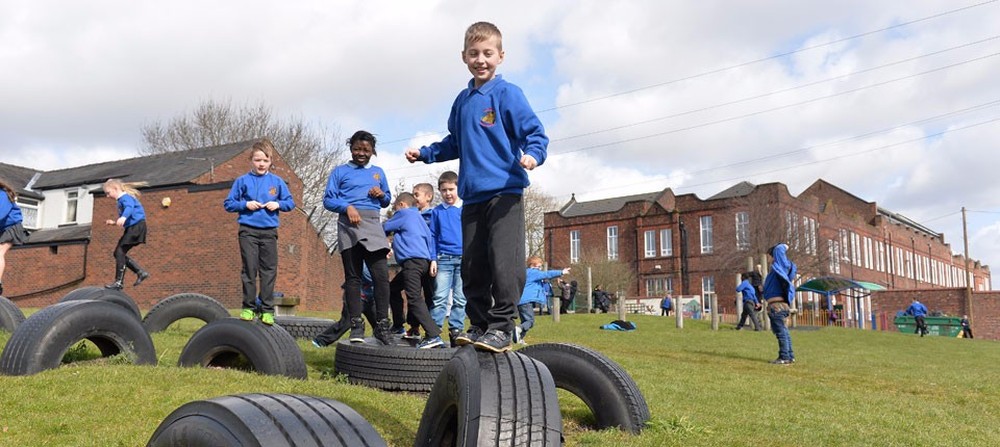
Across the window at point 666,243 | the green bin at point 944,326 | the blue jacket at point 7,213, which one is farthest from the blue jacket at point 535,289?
the window at point 666,243

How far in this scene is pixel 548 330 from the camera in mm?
18188

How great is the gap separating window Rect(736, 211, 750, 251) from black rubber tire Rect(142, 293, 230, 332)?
40.9 meters

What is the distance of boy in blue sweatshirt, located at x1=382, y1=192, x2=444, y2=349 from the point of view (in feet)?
23.7

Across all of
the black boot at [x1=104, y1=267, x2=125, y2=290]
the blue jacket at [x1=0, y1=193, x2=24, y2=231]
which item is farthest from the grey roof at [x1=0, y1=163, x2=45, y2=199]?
the blue jacket at [x1=0, y1=193, x2=24, y2=231]

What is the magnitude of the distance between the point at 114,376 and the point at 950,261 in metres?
98.3

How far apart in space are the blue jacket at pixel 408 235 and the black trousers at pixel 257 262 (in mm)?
1185

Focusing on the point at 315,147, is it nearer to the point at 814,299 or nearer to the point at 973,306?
the point at 814,299

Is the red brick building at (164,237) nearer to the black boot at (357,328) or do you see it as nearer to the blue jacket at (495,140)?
the black boot at (357,328)

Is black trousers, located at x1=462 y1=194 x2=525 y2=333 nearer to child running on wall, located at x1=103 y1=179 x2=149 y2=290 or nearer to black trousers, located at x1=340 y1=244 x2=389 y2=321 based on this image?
black trousers, located at x1=340 y1=244 x2=389 y2=321

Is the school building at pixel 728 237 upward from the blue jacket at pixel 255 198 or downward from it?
upward

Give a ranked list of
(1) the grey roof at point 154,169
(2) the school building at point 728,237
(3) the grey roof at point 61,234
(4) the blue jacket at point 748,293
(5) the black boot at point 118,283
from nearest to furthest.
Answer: (5) the black boot at point 118,283
(4) the blue jacket at point 748,293
(1) the grey roof at point 154,169
(3) the grey roof at point 61,234
(2) the school building at point 728,237

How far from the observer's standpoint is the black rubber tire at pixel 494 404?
3.00 m

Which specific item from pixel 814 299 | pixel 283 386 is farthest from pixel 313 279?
pixel 814 299

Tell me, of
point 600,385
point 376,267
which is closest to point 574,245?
point 376,267
